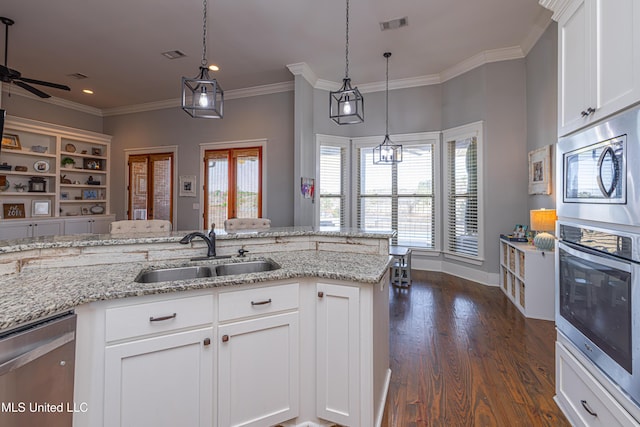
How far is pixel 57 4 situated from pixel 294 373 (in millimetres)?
4443

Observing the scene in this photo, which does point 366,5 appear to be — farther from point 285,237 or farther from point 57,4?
point 57,4

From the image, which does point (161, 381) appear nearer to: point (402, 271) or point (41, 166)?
point (402, 271)

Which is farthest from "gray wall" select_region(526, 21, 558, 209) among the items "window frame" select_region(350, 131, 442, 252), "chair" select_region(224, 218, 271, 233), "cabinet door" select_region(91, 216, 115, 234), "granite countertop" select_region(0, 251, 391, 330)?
"cabinet door" select_region(91, 216, 115, 234)

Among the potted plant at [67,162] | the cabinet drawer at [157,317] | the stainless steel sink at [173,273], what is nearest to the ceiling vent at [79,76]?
the potted plant at [67,162]

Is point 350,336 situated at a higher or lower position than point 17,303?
lower

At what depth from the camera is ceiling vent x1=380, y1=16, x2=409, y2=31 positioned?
11.5ft

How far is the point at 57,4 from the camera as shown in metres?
3.22

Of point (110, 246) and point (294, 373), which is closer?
point (294, 373)

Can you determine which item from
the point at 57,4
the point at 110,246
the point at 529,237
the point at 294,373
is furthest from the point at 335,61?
the point at 294,373

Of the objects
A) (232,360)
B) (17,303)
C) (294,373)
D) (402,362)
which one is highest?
(17,303)

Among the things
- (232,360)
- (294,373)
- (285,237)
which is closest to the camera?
(232,360)

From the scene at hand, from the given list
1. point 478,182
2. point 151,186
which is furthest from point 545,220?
point 151,186

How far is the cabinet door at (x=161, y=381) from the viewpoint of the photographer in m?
1.27

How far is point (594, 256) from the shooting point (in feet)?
4.41
